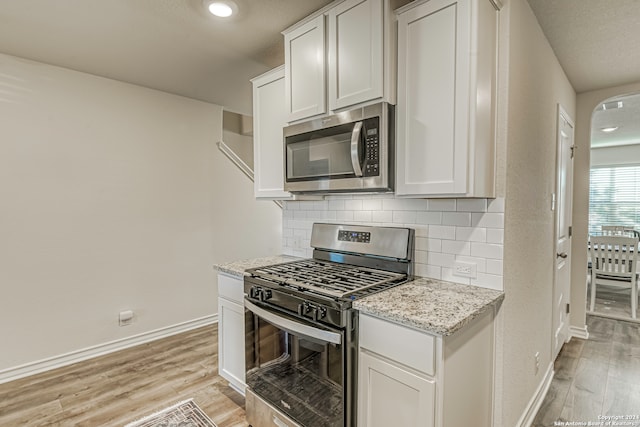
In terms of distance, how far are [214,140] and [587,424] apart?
402cm

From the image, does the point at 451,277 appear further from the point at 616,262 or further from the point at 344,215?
the point at 616,262

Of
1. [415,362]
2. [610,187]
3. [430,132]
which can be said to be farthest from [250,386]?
[610,187]

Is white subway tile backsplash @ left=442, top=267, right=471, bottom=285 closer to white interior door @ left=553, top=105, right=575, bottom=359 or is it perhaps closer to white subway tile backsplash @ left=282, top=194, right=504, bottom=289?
white subway tile backsplash @ left=282, top=194, right=504, bottom=289

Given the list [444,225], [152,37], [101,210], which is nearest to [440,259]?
[444,225]

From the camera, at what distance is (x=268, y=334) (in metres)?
1.94

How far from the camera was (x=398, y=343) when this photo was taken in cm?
136

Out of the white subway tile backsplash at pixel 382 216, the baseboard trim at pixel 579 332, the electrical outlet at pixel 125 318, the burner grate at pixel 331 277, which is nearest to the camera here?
the burner grate at pixel 331 277

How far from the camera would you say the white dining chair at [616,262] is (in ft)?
12.8

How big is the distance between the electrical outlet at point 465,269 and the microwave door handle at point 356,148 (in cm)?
74

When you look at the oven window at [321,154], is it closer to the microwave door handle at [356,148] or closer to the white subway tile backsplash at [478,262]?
the microwave door handle at [356,148]

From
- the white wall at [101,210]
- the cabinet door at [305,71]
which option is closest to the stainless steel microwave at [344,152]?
the cabinet door at [305,71]

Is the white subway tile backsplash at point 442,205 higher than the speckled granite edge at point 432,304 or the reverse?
higher

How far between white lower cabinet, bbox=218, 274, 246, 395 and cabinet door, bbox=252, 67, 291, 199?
73cm

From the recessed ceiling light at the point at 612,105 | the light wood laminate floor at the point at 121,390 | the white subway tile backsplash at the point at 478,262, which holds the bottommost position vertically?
the light wood laminate floor at the point at 121,390
